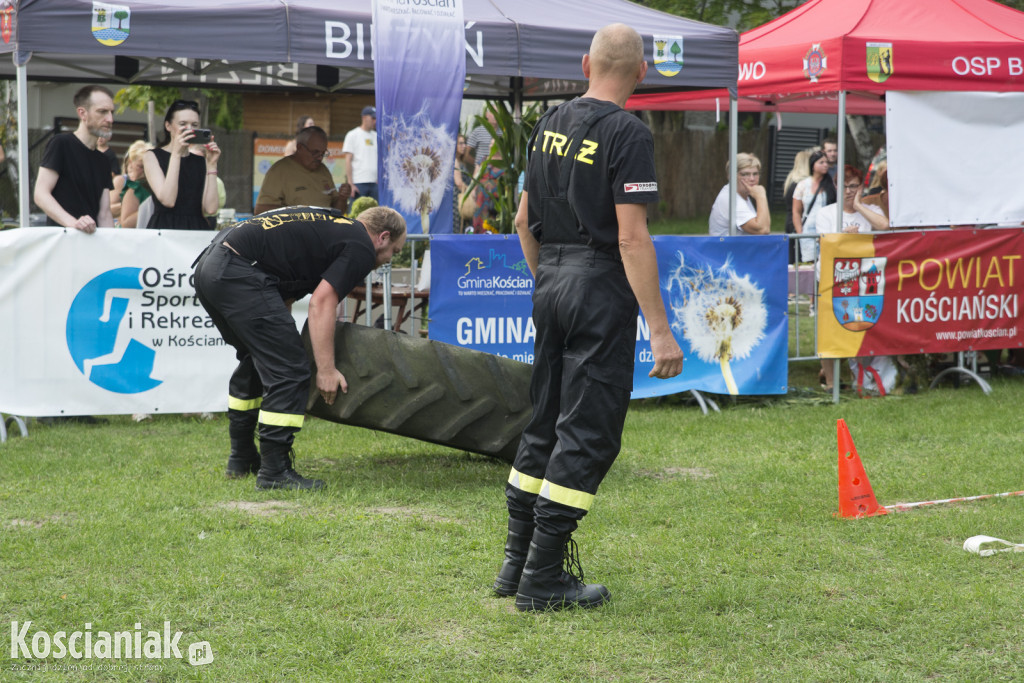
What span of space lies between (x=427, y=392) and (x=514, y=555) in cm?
173

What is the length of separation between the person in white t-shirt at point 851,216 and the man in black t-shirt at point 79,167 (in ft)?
18.6

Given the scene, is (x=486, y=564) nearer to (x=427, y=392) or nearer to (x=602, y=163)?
(x=427, y=392)

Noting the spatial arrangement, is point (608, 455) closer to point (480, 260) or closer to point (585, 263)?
point (585, 263)

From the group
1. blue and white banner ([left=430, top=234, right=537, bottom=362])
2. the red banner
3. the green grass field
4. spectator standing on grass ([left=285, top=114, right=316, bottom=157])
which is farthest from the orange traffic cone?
spectator standing on grass ([left=285, top=114, right=316, bottom=157])

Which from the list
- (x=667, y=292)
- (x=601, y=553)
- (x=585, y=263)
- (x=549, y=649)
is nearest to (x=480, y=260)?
(x=667, y=292)

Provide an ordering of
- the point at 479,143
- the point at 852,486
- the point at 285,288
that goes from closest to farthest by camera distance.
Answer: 1. the point at 852,486
2. the point at 285,288
3. the point at 479,143

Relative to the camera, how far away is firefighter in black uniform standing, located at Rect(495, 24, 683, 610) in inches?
153

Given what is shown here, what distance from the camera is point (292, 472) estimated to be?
600 cm

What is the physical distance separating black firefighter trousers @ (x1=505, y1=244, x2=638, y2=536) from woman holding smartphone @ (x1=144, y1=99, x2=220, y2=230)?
476 cm

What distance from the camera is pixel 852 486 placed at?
5457 millimetres

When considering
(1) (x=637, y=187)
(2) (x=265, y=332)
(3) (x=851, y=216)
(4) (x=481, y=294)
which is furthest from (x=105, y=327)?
(3) (x=851, y=216)

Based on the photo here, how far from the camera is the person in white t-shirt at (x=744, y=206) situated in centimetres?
959

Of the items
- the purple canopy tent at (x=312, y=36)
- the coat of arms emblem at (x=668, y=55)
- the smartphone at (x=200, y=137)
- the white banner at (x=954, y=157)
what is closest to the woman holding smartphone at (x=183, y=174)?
the smartphone at (x=200, y=137)

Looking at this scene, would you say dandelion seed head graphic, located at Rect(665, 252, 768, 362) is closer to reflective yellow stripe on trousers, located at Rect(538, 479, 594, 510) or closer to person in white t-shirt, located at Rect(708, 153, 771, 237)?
person in white t-shirt, located at Rect(708, 153, 771, 237)
